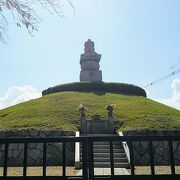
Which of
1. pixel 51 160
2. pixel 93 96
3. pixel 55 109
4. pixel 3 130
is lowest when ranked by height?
pixel 51 160

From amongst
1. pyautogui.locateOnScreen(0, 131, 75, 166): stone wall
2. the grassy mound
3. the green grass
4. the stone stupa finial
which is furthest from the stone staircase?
the stone stupa finial

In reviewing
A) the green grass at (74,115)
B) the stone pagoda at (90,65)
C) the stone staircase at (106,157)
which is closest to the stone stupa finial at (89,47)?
the stone pagoda at (90,65)

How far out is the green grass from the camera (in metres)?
19.9

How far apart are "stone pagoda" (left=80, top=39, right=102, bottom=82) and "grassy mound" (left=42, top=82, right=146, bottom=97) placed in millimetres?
5150

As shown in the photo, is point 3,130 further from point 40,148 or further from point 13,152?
point 40,148

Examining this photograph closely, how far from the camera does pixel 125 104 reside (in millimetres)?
27656

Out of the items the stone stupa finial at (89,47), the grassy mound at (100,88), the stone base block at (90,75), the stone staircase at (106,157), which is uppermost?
the stone stupa finial at (89,47)

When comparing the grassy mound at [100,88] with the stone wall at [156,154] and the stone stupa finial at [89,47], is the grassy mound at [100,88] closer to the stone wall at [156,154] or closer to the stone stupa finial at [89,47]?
the stone stupa finial at [89,47]

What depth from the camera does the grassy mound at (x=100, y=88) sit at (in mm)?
35116

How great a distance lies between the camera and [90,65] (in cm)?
4175

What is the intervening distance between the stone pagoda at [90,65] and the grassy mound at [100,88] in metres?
5.15

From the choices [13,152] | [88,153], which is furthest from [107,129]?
[88,153]

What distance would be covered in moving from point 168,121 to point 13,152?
1151 centimetres

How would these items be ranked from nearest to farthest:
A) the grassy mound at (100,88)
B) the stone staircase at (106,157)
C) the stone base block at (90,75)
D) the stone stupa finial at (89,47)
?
the stone staircase at (106,157) < the grassy mound at (100,88) < the stone base block at (90,75) < the stone stupa finial at (89,47)
